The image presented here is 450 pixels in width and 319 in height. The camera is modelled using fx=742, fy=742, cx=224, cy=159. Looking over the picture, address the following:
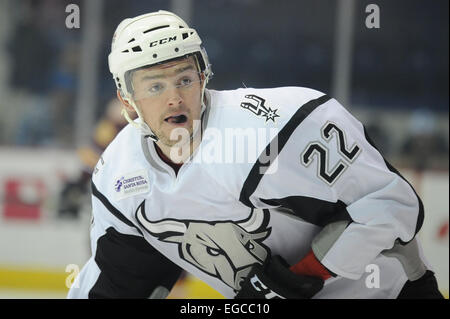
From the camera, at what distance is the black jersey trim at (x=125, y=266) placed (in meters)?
1.94

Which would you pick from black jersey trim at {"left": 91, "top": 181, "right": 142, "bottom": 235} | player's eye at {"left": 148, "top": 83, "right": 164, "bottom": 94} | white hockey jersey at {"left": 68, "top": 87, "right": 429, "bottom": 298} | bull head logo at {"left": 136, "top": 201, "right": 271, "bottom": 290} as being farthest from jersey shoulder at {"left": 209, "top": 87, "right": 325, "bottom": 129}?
black jersey trim at {"left": 91, "top": 181, "right": 142, "bottom": 235}

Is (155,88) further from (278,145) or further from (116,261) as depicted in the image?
(116,261)

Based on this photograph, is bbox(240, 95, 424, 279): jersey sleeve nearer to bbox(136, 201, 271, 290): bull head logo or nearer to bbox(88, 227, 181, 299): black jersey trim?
bbox(136, 201, 271, 290): bull head logo

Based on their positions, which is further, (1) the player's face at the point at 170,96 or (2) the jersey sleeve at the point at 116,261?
(2) the jersey sleeve at the point at 116,261

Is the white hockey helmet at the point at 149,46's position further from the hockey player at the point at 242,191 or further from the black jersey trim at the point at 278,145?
the black jersey trim at the point at 278,145

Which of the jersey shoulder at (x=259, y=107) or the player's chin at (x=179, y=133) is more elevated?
the jersey shoulder at (x=259, y=107)

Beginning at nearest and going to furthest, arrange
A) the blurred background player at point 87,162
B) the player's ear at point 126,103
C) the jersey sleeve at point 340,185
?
the jersey sleeve at point 340,185
the player's ear at point 126,103
the blurred background player at point 87,162

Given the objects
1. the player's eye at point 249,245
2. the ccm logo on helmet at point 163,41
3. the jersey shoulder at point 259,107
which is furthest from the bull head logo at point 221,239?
the ccm logo on helmet at point 163,41

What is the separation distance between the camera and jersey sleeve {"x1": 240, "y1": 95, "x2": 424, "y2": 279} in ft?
5.54

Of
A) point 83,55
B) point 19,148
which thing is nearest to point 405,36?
point 83,55

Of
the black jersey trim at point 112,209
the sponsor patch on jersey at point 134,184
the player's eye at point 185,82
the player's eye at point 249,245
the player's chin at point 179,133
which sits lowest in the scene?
the player's eye at point 249,245

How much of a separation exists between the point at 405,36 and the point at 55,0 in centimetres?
217

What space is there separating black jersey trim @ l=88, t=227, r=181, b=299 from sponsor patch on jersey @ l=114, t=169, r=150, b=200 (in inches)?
5.4

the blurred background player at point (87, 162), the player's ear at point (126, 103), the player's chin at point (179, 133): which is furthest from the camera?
the blurred background player at point (87, 162)
